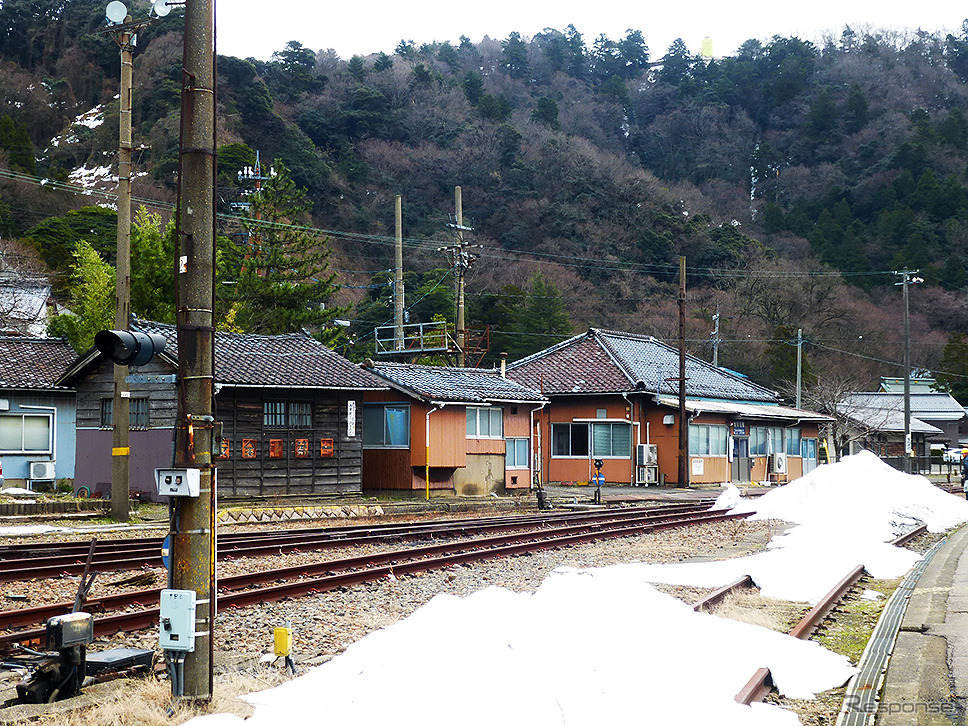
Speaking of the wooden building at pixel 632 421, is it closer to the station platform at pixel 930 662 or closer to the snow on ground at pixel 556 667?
the station platform at pixel 930 662

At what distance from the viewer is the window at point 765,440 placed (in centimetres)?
4184

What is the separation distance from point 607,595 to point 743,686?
2163 millimetres

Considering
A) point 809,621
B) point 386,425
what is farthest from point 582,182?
point 809,621

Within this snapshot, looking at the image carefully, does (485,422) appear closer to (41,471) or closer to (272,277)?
(41,471)

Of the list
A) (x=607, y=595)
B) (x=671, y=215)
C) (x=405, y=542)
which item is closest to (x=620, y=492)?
(x=405, y=542)

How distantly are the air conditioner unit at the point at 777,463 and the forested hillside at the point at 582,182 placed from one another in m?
18.8

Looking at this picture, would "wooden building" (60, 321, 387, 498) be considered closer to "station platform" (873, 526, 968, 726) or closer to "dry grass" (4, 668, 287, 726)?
"station platform" (873, 526, 968, 726)

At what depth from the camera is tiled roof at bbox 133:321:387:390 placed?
24.2 metres

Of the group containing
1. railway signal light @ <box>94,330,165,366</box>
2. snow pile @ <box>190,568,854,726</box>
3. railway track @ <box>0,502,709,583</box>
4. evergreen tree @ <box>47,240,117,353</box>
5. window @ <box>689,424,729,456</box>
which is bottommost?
railway track @ <box>0,502,709,583</box>

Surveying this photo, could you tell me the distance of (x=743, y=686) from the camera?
709 cm

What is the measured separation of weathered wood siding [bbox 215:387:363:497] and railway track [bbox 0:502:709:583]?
18.9ft

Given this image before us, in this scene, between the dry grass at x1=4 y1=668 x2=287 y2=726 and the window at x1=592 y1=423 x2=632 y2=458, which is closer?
the dry grass at x1=4 y1=668 x2=287 y2=726

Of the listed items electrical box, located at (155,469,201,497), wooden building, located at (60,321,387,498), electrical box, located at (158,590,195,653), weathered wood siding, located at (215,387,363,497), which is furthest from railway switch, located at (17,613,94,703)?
weathered wood siding, located at (215,387,363,497)

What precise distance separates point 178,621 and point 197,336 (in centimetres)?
191
